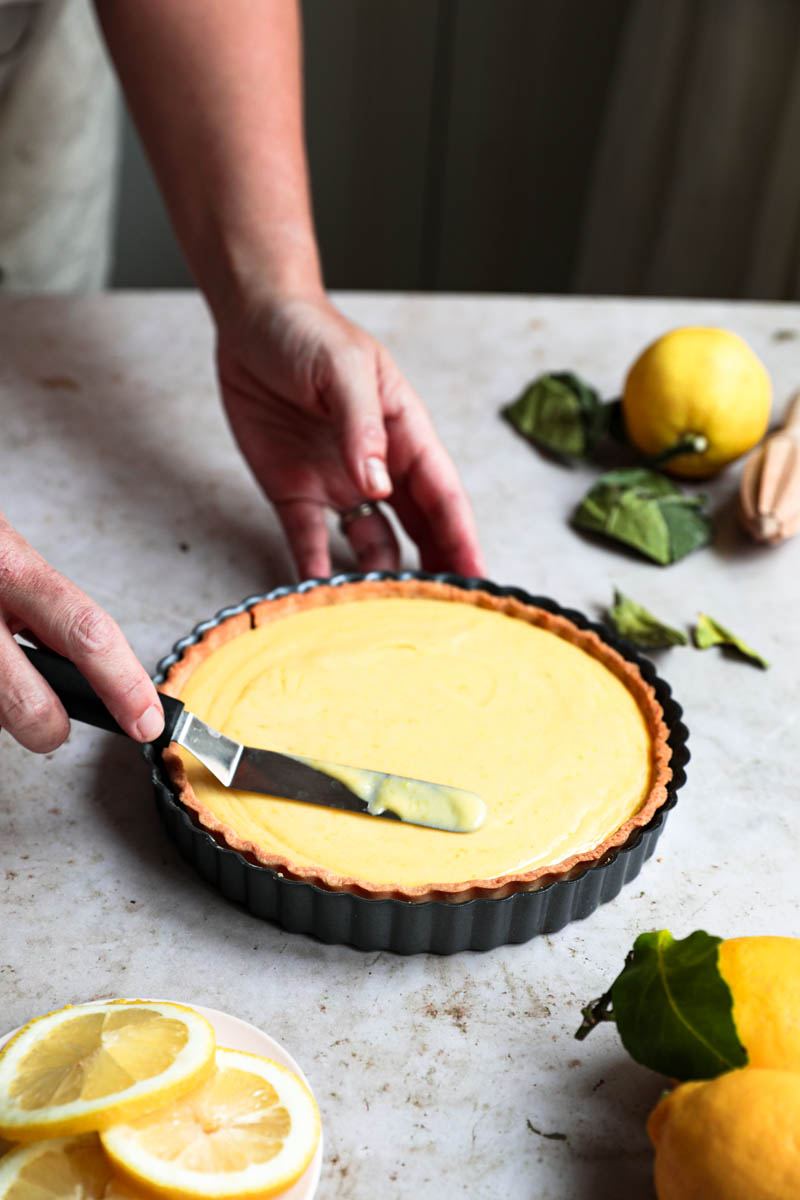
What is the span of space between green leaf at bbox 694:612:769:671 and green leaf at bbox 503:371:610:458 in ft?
2.09

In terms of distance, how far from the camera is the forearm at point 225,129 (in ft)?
7.73

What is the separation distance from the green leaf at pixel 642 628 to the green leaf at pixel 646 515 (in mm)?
222

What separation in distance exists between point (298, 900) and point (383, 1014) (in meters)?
0.17

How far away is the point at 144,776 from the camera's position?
1.72m

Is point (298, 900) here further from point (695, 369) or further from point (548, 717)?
point (695, 369)

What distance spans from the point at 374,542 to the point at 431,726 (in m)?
0.66

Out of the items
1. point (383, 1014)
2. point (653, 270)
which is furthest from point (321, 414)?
point (653, 270)

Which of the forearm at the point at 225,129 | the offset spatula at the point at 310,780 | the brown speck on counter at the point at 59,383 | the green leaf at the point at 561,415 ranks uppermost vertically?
the forearm at the point at 225,129

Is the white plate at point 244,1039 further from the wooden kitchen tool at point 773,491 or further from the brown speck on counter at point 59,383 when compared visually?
the brown speck on counter at point 59,383

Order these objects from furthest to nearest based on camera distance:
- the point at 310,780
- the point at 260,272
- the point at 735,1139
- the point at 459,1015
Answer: the point at 260,272
the point at 310,780
the point at 459,1015
the point at 735,1139

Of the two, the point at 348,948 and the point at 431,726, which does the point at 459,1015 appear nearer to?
the point at 348,948

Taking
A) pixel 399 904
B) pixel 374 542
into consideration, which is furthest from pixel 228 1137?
pixel 374 542

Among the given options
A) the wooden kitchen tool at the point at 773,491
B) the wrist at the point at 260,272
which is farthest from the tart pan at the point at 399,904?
the wrist at the point at 260,272

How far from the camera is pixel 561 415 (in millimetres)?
2639
